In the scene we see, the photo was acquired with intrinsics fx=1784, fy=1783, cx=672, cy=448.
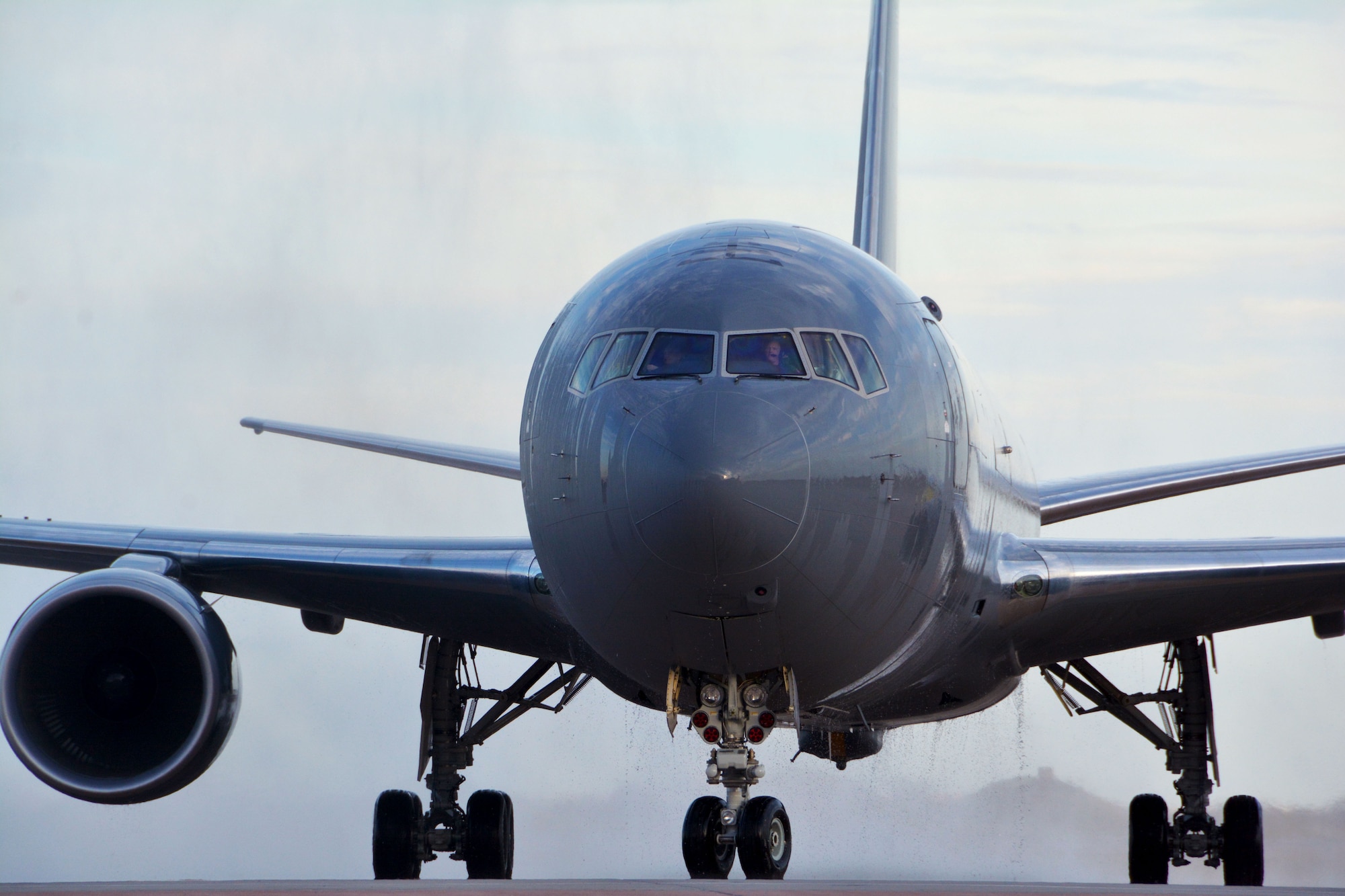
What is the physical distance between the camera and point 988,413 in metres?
11.0

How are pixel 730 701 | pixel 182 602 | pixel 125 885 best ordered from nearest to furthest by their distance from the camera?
pixel 125 885 → pixel 730 701 → pixel 182 602

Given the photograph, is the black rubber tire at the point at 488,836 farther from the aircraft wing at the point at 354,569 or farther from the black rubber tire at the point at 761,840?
the black rubber tire at the point at 761,840

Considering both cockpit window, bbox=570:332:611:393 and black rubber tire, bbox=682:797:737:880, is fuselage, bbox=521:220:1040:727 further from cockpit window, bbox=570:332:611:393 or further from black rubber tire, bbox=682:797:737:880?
black rubber tire, bbox=682:797:737:880

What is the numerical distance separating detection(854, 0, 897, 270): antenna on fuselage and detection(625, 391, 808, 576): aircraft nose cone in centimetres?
901

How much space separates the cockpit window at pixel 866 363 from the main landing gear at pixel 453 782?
16.7ft

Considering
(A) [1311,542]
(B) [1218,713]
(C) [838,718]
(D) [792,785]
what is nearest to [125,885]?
(C) [838,718]

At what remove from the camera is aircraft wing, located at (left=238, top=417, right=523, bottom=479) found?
1313cm

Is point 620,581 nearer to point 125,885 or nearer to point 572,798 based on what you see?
point 125,885

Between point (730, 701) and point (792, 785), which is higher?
point (792, 785)

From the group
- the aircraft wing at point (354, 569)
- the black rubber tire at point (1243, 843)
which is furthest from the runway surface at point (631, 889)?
the black rubber tire at point (1243, 843)

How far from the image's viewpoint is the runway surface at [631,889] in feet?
22.4

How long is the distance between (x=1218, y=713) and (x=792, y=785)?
18.1 feet

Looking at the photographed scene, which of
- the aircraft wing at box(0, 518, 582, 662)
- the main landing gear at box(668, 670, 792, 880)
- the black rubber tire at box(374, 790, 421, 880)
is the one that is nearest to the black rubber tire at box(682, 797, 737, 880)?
the main landing gear at box(668, 670, 792, 880)

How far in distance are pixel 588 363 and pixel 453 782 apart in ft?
18.6
